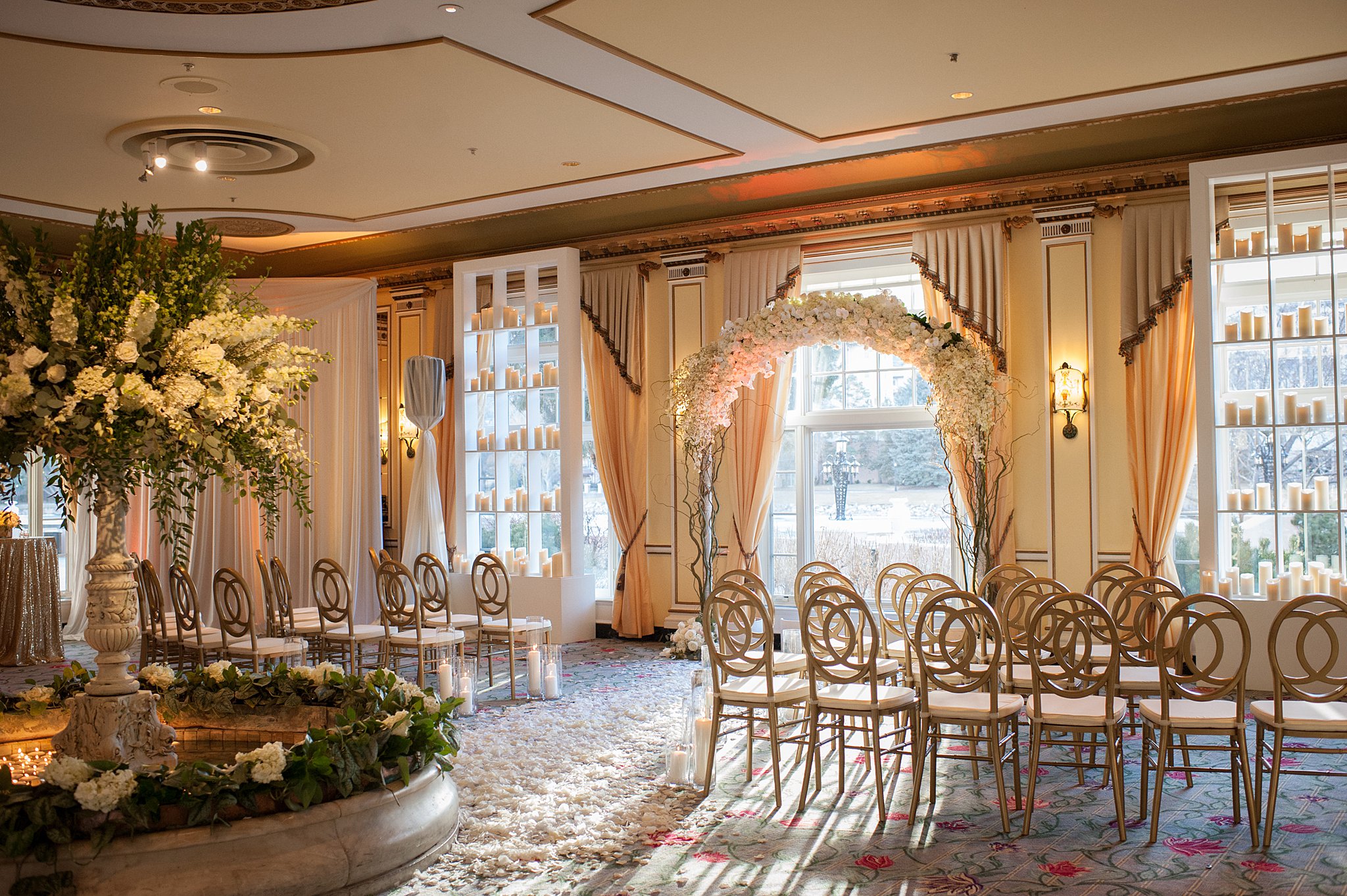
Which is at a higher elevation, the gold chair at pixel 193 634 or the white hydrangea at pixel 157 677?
the white hydrangea at pixel 157 677

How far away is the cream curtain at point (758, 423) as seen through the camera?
28.4 feet

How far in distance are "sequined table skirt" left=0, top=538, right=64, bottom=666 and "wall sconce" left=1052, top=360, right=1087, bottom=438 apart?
7.90 metres

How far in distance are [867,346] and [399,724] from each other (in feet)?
14.0

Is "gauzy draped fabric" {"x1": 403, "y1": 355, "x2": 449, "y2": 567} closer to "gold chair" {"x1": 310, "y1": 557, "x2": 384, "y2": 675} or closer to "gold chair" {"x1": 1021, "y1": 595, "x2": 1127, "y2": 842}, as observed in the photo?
"gold chair" {"x1": 310, "y1": 557, "x2": 384, "y2": 675}

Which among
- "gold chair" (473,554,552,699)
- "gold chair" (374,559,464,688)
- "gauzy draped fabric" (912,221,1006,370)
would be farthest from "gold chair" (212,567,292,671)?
"gauzy draped fabric" (912,221,1006,370)

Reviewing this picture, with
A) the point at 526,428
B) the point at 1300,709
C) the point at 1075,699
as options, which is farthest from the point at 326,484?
the point at 1300,709

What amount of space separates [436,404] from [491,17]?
5.08 metres

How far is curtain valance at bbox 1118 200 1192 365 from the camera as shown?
7.39 m

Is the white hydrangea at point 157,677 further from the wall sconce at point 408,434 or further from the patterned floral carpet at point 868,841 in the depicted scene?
the wall sconce at point 408,434

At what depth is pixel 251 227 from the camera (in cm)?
938

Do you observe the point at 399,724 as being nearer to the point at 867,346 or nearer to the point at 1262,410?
the point at 867,346

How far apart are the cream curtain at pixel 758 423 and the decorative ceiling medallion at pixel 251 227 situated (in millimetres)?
4084

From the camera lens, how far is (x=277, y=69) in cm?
571

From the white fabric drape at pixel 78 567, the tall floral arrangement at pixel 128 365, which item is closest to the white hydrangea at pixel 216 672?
Answer: the tall floral arrangement at pixel 128 365
